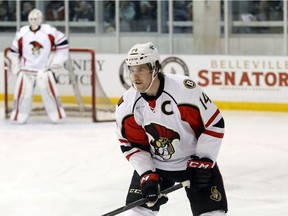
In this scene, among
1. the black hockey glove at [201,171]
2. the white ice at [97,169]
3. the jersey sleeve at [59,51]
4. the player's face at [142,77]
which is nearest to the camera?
the player's face at [142,77]

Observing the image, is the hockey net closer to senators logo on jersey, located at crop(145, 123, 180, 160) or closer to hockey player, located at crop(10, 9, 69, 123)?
hockey player, located at crop(10, 9, 69, 123)

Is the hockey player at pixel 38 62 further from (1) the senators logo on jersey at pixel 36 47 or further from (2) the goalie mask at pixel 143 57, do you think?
(2) the goalie mask at pixel 143 57

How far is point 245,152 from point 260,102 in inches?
95.5

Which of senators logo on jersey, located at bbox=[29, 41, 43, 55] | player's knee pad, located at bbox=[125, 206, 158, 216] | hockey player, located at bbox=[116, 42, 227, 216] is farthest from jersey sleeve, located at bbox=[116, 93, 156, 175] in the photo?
senators logo on jersey, located at bbox=[29, 41, 43, 55]

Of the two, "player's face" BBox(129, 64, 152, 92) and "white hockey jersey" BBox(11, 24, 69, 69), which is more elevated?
"white hockey jersey" BBox(11, 24, 69, 69)

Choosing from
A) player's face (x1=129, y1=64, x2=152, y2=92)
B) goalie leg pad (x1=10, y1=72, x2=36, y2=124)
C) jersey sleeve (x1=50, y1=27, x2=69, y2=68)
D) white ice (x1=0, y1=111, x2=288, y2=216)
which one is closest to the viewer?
player's face (x1=129, y1=64, x2=152, y2=92)

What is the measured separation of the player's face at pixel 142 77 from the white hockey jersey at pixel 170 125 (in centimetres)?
10

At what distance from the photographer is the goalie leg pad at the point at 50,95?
30.0 ft

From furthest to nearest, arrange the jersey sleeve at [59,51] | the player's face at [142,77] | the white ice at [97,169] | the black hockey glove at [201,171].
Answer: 1. the jersey sleeve at [59,51]
2. the white ice at [97,169]
3. the black hockey glove at [201,171]
4. the player's face at [142,77]

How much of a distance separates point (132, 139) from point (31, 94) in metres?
5.69

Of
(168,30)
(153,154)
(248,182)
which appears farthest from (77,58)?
(153,154)

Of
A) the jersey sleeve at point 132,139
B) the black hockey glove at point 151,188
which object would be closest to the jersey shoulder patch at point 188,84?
the jersey sleeve at point 132,139

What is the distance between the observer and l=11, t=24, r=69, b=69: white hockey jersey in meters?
9.09

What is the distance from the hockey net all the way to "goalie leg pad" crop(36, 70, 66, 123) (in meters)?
0.12
